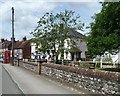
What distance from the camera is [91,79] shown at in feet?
43.7

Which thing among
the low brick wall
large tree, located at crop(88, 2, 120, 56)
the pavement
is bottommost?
the pavement

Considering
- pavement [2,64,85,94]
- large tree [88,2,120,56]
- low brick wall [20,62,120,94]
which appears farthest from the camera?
large tree [88,2,120,56]

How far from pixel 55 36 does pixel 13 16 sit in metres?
13.8

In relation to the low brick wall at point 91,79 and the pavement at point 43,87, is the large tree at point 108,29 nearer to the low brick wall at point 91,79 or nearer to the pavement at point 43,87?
the low brick wall at point 91,79

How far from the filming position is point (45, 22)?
4669 centimetres

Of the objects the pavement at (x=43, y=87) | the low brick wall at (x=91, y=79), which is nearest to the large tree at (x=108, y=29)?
the low brick wall at (x=91, y=79)

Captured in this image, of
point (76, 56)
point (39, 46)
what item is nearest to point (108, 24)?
point (39, 46)

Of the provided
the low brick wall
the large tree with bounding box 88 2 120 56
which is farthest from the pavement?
the large tree with bounding box 88 2 120 56

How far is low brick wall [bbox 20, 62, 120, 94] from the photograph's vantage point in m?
11.0

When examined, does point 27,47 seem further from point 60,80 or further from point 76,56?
point 60,80

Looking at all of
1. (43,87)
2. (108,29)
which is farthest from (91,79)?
(108,29)

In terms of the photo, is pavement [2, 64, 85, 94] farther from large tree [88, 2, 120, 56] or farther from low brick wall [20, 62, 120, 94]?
large tree [88, 2, 120, 56]

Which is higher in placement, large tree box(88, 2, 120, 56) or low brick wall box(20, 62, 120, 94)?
large tree box(88, 2, 120, 56)

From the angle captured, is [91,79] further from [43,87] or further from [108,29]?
[108,29]
